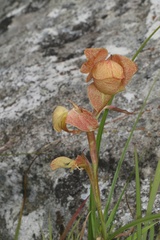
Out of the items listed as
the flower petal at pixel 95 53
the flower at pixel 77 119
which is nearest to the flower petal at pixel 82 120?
the flower at pixel 77 119

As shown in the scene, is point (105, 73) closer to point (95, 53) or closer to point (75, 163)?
point (95, 53)

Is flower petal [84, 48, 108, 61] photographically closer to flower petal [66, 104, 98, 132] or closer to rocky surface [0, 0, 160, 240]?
flower petal [66, 104, 98, 132]

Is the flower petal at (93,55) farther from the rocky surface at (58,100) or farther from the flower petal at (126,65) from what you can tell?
the rocky surface at (58,100)

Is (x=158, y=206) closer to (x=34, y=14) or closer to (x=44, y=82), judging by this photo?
(x=44, y=82)

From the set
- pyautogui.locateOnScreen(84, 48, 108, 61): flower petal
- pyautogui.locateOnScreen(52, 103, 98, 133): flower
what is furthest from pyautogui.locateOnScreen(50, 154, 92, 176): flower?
pyautogui.locateOnScreen(84, 48, 108, 61): flower petal

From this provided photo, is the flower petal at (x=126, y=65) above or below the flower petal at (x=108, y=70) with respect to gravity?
below

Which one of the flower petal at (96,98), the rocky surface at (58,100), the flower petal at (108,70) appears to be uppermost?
the flower petal at (108,70)

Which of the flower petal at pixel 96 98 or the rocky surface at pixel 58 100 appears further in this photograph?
the rocky surface at pixel 58 100
